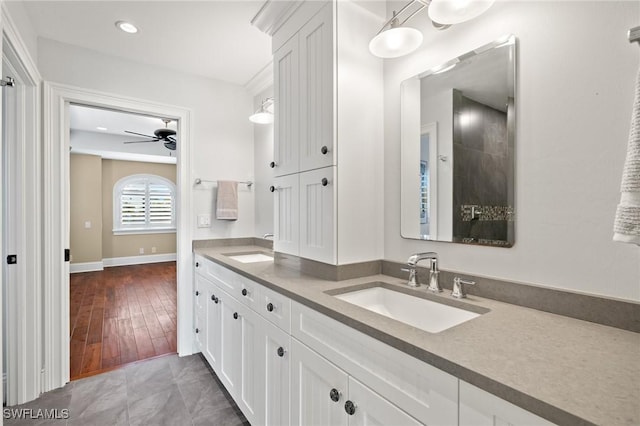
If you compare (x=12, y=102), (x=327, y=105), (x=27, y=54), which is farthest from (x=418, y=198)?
(x=12, y=102)

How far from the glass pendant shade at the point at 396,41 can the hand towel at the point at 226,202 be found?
1.89 m

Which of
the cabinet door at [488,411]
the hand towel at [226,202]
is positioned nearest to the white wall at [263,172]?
the hand towel at [226,202]

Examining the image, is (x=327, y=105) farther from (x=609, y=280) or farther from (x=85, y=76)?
(x=85, y=76)

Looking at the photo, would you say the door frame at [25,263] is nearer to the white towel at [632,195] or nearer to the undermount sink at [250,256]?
the undermount sink at [250,256]

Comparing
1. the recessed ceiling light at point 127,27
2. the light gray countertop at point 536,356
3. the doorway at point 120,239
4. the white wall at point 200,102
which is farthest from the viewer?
the doorway at point 120,239

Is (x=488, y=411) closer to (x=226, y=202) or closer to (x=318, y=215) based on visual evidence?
(x=318, y=215)

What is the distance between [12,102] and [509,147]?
9.25 feet

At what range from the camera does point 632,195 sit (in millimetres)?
554

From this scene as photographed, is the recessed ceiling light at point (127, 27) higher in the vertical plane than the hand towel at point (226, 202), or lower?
higher

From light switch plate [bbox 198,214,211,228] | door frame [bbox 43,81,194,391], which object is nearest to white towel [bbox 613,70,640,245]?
light switch plate [bbox 198,214,211,228]

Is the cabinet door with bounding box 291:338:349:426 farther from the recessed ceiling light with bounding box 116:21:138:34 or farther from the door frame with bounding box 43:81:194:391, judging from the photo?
the recessed ceiling light with bounding box 116:21:138:34

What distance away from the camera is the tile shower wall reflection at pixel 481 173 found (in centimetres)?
119

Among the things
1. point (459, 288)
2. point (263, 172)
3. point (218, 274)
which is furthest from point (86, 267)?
point (459, 288)

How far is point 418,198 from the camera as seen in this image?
1515mm
